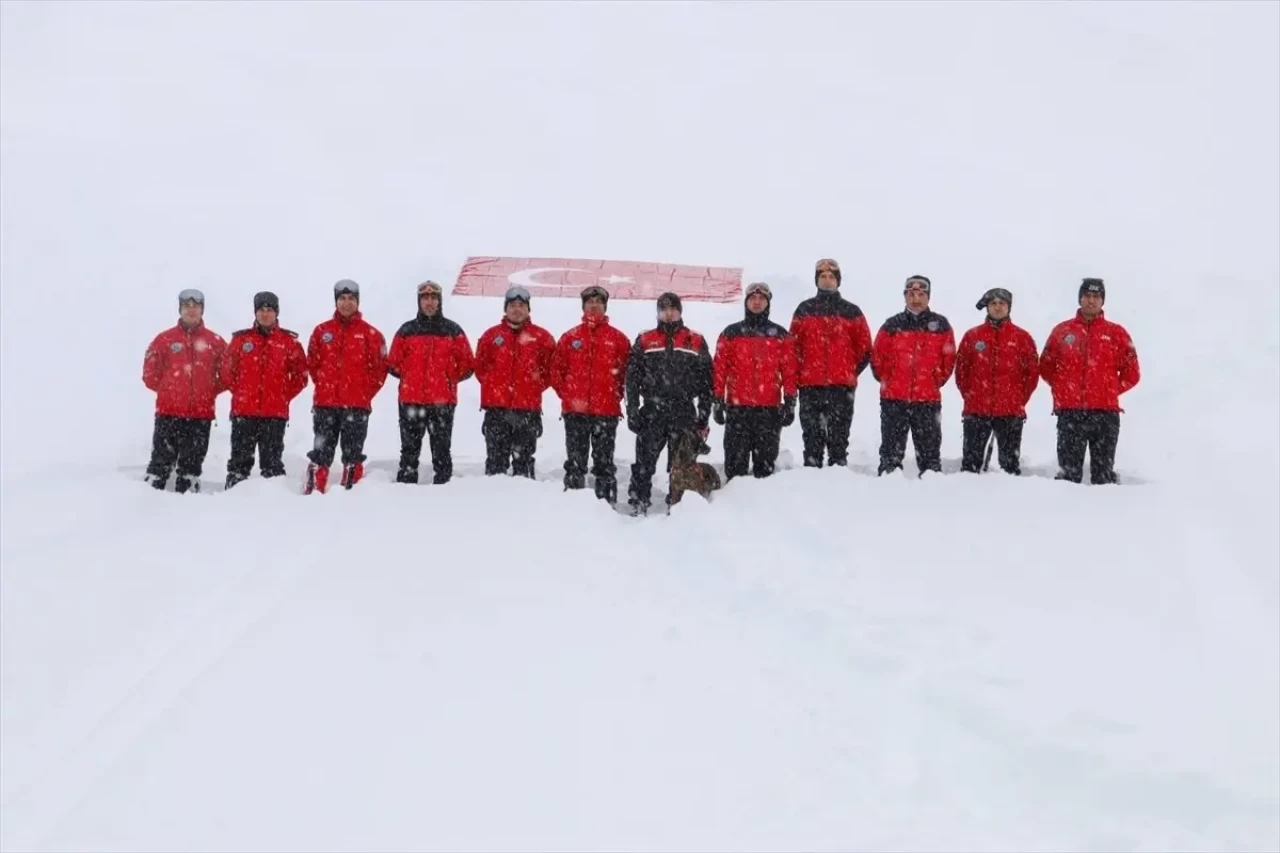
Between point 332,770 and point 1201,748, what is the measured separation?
365cm

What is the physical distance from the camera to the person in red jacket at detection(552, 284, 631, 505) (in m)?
9.29

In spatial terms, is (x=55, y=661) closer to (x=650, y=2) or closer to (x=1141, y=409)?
(x=1141, y=409)

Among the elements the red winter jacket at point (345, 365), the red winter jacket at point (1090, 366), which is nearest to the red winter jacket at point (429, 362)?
the red winter jacket at point (345, 365)

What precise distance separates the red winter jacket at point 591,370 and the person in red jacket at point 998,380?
2698 millimetres

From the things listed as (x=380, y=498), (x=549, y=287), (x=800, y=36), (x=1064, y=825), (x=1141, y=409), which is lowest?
(x=1064, y=825)

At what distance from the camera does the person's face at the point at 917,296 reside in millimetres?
9438

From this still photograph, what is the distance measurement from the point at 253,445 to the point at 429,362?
152 centimetres

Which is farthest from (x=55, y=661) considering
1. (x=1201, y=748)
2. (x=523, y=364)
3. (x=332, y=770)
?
(x=1201, y=748)

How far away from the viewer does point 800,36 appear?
26719 millimetres

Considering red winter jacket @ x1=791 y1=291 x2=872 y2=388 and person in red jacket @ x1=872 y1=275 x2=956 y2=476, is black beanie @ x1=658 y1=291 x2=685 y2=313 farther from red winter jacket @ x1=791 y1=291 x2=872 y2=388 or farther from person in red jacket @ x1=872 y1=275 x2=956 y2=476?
person in red jacket @ x1=872 y1=275 x2=956 y2=476

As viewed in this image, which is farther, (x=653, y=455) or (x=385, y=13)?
(x=385, y=13)

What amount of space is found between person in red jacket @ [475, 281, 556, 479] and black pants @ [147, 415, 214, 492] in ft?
7.37

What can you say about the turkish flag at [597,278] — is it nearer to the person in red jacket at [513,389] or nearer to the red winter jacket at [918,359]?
the person in red jacket at [513,389]

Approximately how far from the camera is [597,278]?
15125 millimetres
